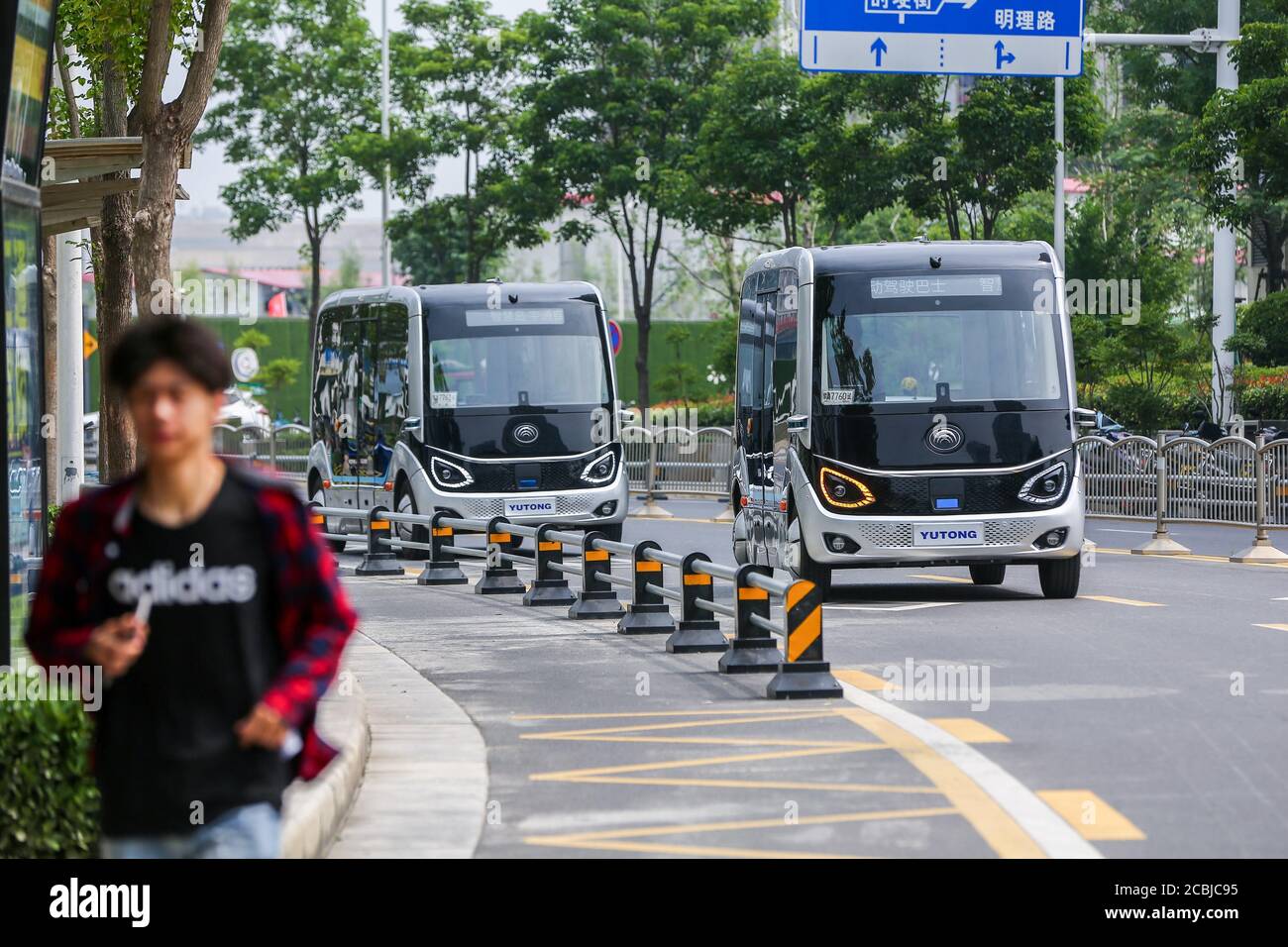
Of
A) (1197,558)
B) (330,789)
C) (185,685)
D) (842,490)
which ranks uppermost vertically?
(185,685)

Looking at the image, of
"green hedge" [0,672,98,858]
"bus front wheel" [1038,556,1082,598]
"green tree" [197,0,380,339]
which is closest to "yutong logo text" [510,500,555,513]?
"bus front wheel" [1038,556,1082,598]

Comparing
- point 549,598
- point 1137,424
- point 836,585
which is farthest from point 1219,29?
point 549,598

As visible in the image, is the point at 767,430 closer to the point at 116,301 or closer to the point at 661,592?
the point at 661,592

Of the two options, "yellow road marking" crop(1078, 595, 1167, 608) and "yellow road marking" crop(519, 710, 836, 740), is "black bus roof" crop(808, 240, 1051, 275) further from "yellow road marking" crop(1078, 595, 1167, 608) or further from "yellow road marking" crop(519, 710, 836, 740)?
"yellow road marking" crop(519, 710, 836, 740)

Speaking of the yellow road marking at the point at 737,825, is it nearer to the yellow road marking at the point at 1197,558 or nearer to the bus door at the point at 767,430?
the bus door at the point at 767,430

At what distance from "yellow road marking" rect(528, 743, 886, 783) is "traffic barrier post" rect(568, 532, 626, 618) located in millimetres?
6503

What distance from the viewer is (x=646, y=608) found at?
15016 mm

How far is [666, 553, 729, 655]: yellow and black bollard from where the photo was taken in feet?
44.5

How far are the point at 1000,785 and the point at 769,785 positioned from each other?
0.89 metres

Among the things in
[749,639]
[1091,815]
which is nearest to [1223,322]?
[749,639]

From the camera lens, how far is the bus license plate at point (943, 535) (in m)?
16.2

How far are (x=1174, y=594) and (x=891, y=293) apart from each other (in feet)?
10.7

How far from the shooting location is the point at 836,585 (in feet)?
62.4

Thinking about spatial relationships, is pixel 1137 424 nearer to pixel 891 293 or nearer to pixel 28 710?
pixel 891 293
